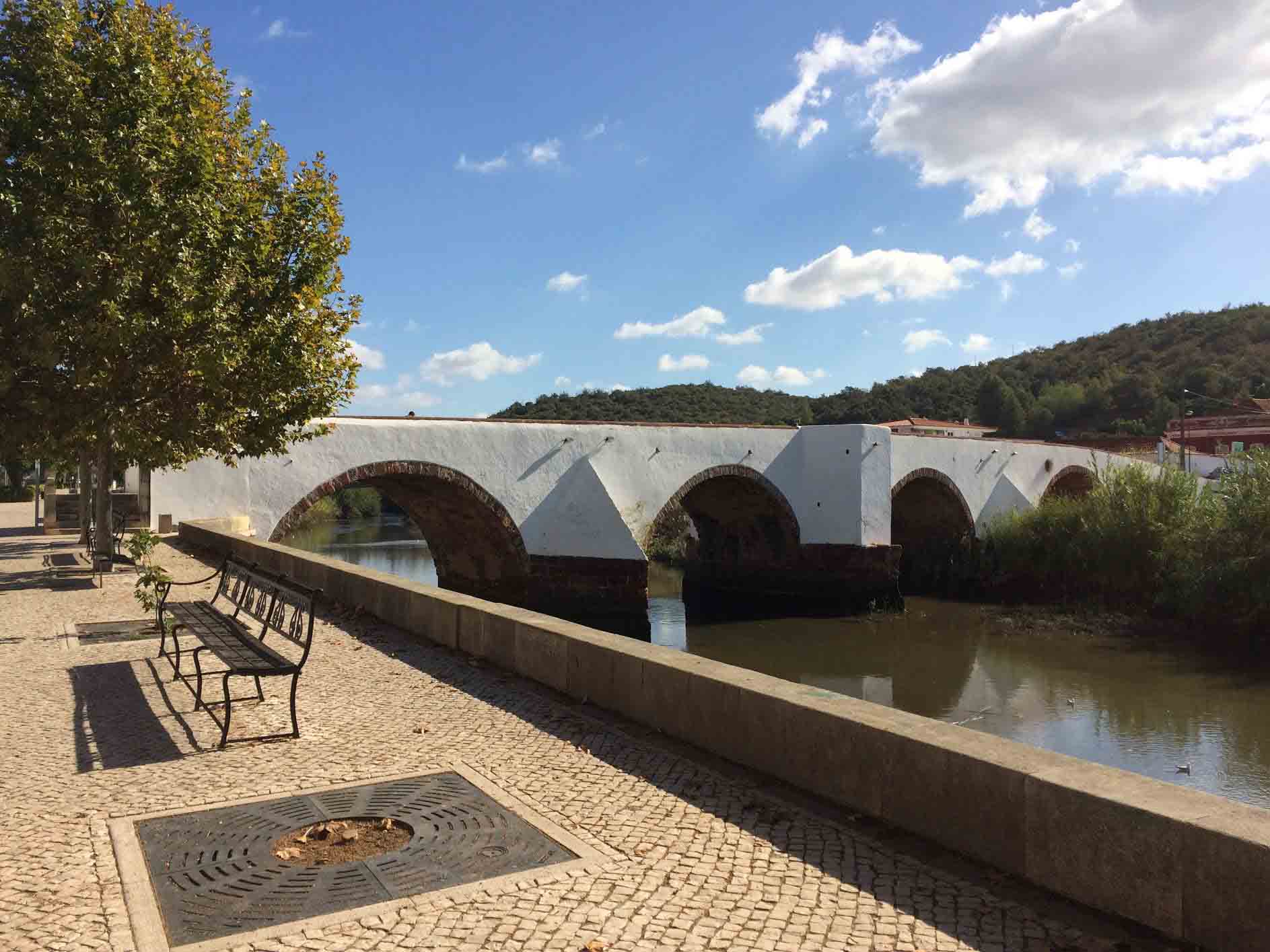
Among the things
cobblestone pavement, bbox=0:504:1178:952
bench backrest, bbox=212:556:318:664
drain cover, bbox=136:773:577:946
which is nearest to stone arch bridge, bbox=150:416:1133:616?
bench backrest, bbox=212:556:318:664

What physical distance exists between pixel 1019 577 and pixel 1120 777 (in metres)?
23.9

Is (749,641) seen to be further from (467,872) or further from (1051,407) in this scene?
(1051,407)

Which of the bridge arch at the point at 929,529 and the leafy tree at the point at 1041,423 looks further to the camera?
the leafy tree at the point at 1041,423

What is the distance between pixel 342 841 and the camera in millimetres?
3309

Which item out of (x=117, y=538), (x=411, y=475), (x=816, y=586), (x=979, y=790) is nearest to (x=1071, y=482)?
(x=816, y=586)

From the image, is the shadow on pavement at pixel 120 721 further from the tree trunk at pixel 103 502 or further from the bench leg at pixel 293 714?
the tree trunk at pixel 103 502

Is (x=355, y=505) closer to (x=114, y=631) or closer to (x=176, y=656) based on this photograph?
(x=114, y=631)

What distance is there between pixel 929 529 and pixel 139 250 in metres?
23.2

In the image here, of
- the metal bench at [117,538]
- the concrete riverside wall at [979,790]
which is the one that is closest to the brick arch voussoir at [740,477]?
the metal bench at [117,538]

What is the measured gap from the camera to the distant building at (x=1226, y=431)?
146 feet

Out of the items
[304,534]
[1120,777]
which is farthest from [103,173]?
[304,534]

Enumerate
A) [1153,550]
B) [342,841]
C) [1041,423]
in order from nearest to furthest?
[342,841], [1153,550], [1041,423]

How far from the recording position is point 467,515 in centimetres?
1930

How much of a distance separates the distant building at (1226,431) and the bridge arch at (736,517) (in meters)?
27.6
